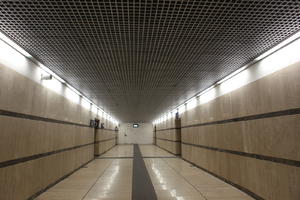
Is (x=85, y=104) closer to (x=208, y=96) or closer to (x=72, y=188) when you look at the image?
(x=72, y=188)

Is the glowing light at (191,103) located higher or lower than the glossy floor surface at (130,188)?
higher

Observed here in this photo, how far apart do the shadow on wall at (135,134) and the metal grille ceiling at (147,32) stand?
21296mm

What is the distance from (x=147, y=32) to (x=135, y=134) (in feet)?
77.1

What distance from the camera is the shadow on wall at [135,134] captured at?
25.4 metres

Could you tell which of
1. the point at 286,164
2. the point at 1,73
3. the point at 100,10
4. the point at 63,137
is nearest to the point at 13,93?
the point at 1,73

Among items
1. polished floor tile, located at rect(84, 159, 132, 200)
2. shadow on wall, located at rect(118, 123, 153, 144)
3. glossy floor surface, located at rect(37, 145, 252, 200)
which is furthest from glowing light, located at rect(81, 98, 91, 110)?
shadow on wall, located at rect(118, 123, 153, 144)

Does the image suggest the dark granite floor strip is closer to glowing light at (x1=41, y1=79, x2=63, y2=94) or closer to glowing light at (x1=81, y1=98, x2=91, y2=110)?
glowing light at (x1=41, y1=79, x2=63, y2=94)

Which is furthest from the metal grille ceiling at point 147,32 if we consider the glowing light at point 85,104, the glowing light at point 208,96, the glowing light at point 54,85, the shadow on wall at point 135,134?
the shadow on wall at point 135,134

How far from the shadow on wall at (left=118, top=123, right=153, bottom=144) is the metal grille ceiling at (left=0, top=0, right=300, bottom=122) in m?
21.3

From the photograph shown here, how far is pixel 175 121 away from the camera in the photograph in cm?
1207

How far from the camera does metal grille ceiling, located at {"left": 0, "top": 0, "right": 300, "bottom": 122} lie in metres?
2.35

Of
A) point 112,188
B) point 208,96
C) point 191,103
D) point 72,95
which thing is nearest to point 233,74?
point 208,96

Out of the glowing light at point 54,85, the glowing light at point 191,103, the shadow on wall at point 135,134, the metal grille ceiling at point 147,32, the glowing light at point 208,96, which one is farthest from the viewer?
the shadow on wall at point 135,134

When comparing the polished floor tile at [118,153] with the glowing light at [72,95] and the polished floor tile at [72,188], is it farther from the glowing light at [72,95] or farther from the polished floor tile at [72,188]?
the polished floor tile at [72,188]
